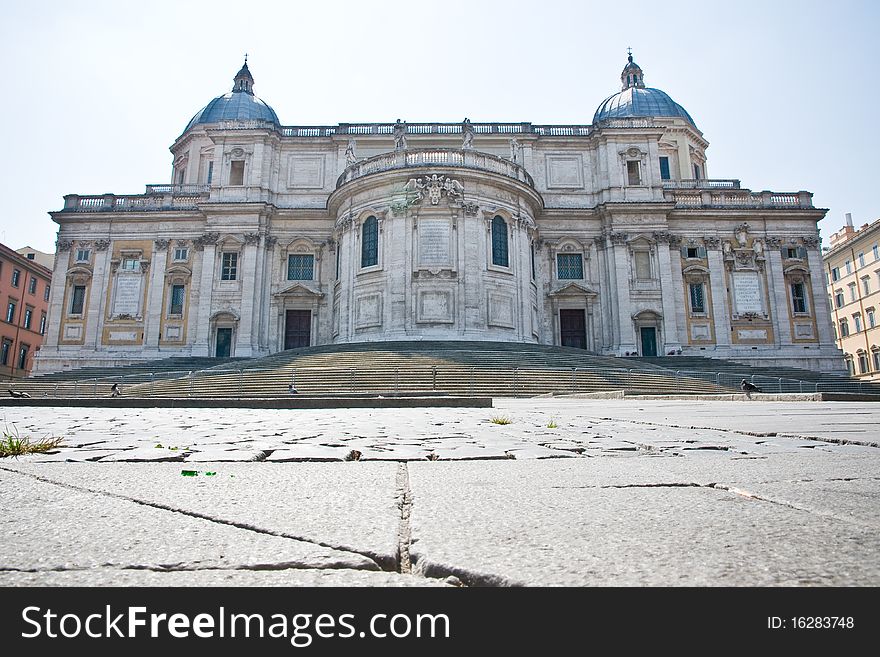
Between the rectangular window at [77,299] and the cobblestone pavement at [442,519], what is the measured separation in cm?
3580

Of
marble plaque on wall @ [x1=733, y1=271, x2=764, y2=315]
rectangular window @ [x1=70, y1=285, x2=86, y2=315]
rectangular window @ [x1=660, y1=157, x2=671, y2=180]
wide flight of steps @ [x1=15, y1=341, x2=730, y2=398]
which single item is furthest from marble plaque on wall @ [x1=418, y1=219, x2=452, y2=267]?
rectangular window @ [x1=70, y1=285, x2=86, y2=315]

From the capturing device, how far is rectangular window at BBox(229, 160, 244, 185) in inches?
1409

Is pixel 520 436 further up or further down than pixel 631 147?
further down

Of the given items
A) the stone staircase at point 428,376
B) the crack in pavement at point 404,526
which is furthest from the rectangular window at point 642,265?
the crack in pavement at point 404,526

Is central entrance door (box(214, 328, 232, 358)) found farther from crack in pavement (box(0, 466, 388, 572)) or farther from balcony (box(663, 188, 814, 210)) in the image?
crack in pavement (box(0, 466, 388, 572))

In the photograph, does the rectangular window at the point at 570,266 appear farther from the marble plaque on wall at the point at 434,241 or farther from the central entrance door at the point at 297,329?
the central entrance door at the point at 297,329

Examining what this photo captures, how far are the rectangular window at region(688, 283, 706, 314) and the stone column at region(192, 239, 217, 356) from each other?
27.0 m

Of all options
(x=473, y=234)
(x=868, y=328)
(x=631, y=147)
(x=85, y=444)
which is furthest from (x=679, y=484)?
(x=868, y=328)

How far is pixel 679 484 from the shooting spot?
7.20 feet

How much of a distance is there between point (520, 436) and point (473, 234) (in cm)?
2508

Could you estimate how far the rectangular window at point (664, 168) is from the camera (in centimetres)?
4108

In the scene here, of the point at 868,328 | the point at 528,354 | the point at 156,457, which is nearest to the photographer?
the point at 156,457
